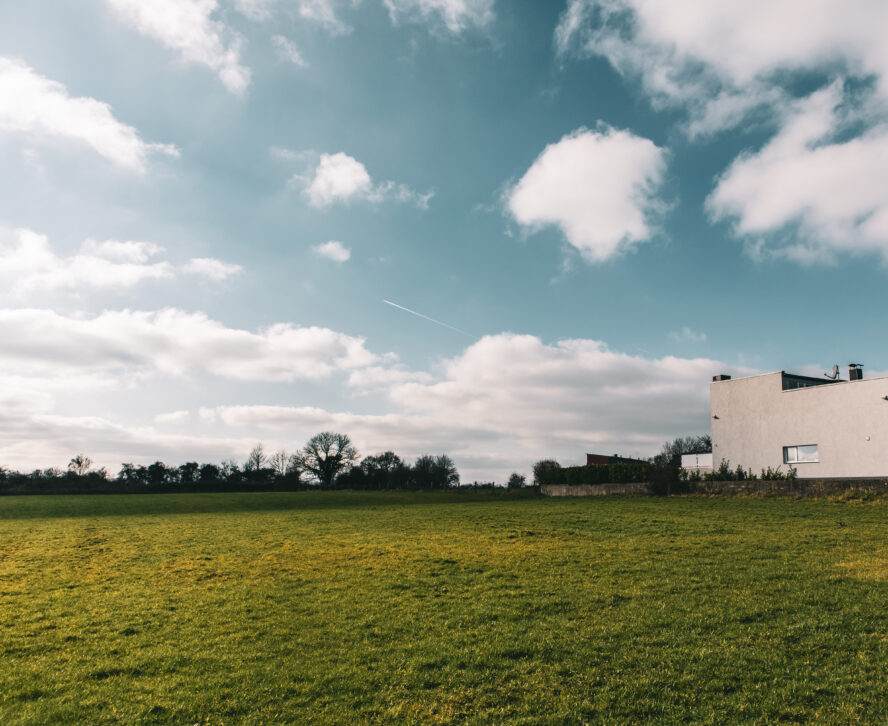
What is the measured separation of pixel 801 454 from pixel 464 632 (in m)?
39.2

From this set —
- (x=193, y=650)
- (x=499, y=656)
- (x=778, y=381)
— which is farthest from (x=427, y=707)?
(x=778, y=381)

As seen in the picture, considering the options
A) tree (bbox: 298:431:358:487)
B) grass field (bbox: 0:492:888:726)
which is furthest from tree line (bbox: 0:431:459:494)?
grass field (bbox: 0:492:888:726)

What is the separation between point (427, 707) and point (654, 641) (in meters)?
3.79

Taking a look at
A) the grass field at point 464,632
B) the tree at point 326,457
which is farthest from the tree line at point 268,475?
the grass field at point 464,632

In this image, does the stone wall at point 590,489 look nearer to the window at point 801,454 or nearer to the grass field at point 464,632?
the window at point 801,454

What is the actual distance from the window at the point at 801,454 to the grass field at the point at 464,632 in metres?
23.0

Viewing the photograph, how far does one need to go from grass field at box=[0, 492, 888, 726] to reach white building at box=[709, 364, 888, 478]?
20373mm

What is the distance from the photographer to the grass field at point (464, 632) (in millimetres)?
6953

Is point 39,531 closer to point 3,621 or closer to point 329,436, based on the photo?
point 3,621

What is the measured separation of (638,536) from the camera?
1900 centimetres

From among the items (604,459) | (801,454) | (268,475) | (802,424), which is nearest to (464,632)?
(802,424)

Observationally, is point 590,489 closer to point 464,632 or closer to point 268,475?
point 464,632

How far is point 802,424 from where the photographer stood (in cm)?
3950

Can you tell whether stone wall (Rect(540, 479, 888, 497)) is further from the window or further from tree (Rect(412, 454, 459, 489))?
tree (Rect(412, 454, 459, 489))
